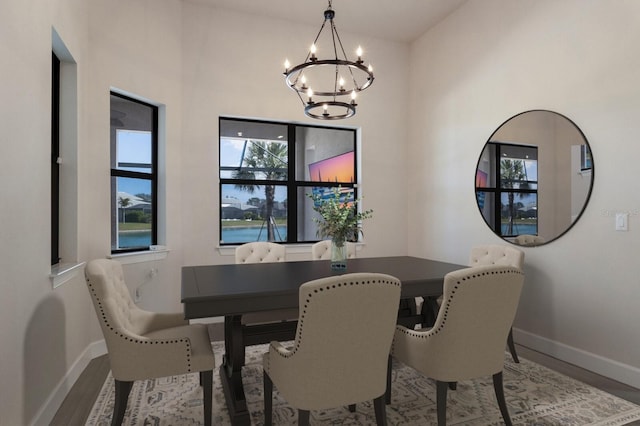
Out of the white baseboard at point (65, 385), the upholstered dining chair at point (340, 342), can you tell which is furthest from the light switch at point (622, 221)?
the white baseboard at point (65, 385)

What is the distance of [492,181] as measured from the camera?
388 centimetres

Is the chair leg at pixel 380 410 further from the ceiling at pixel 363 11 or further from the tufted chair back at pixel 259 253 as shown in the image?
the ceiling at pixel 363 11


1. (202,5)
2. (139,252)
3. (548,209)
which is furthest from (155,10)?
(548,209)

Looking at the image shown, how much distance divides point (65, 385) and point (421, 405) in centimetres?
228

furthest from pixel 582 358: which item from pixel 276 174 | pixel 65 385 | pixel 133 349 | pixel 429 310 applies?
pixel 65 385

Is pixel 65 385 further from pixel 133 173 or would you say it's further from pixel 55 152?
pixel 133 173

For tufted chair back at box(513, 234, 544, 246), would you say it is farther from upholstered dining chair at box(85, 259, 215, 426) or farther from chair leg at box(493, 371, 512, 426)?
upholstered dining chair at box(85, 259, 215, 426)

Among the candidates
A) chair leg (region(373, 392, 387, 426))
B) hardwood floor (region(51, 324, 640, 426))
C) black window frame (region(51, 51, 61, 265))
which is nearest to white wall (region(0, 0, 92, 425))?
hardwood floor (region(51, 324, 640, 426))

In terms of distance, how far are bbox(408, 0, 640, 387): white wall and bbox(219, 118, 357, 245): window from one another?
4.20 ft

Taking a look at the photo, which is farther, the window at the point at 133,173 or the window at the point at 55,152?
the window at the point at 133,173

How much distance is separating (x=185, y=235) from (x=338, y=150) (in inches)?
86.0

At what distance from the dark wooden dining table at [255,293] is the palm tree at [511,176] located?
1.13 meters

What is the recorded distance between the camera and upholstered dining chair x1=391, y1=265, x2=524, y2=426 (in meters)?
1.85

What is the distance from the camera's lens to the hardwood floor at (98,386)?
2279 mm
